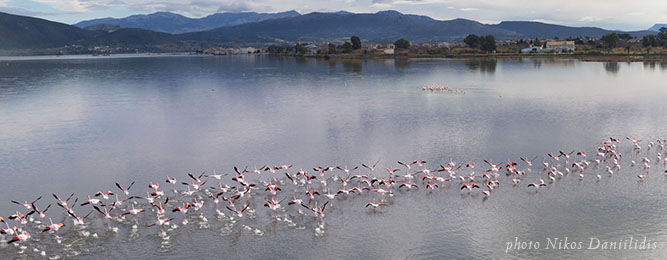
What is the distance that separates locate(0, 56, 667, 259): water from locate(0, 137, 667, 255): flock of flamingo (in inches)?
13.0

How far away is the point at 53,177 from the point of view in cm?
3244

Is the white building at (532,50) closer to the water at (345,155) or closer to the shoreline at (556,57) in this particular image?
the shoreline at (556,57)

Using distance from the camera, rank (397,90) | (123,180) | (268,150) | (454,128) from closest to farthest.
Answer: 1. (123,180)
2. (268,150)
3. (454,128)
4. (397,90)

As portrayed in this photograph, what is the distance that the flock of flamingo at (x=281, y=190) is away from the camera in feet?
81.5

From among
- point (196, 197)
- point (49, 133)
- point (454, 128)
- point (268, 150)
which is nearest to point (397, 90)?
point (454, 128)

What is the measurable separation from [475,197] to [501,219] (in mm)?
3123

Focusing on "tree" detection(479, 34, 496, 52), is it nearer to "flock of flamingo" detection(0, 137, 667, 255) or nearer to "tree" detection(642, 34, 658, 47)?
"tree" detection(642, 34, 658, 47)

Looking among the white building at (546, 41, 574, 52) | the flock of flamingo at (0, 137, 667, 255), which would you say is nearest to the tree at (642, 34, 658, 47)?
the white building at (546, 41, 574, 52)

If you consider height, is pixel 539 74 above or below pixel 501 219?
above

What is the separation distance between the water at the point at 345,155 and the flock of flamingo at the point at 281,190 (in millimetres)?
330

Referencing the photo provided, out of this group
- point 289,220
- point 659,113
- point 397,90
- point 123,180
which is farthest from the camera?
point 397,90

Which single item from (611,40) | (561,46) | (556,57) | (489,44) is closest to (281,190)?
(556,57)

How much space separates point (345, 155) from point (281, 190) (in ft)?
28.6

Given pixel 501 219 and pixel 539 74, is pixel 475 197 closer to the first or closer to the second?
pixel 501 219
